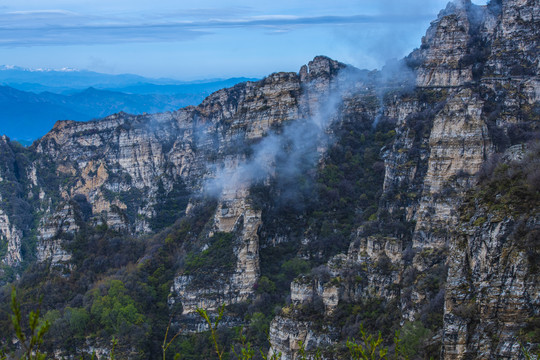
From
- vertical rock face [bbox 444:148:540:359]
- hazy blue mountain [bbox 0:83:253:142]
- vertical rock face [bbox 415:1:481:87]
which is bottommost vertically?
vertical rock face [bbox 444:148:540:359]

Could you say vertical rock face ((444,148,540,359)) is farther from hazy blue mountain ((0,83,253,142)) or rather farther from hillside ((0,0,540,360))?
hazy blue mountain ((0,83,253,142))

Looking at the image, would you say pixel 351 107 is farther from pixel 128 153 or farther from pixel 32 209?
pixel 32 209

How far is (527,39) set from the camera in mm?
39781

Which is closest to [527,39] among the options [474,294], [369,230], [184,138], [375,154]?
[375,154]

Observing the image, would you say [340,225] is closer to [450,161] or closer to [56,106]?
[450,161]

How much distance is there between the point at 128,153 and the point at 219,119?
1326cm

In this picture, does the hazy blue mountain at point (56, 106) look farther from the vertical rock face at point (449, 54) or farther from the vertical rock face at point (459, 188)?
the vertical rock face at point (459, 188)

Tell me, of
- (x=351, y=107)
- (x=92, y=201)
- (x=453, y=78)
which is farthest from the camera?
(x=92, y=201)

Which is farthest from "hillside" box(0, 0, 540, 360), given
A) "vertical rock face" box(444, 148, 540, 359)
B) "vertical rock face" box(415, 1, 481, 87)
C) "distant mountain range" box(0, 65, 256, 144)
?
"distant mountain range" box(0, 65, 256, 144)

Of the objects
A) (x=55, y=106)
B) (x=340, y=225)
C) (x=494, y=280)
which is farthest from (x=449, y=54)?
(x=55, y=106)

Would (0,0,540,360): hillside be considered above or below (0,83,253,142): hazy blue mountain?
below

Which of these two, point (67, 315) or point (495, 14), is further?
point (495, 14)

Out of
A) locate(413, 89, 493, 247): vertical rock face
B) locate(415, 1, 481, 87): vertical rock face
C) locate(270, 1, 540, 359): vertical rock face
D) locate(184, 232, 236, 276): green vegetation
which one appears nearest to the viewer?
locate(270, 1, 540, 359): vertical rock face

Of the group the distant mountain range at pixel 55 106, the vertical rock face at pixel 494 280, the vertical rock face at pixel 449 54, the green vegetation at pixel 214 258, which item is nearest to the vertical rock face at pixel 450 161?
the vertical rock face at pixel 449 54
